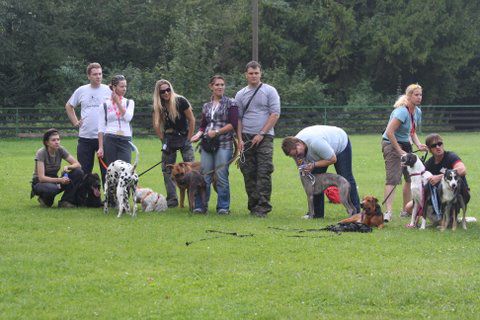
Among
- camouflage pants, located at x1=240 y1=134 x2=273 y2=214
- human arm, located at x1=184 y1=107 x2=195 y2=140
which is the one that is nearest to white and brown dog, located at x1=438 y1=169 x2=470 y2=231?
camouflage pants, located at x1=240 y1=134 x2=273 y2=214

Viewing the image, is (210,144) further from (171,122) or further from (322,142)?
(322,142)

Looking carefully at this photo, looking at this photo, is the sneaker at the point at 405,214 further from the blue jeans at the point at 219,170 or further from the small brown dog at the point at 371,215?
the blue jeans at the point at 219,170

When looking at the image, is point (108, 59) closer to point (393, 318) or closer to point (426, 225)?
point (426, 225)

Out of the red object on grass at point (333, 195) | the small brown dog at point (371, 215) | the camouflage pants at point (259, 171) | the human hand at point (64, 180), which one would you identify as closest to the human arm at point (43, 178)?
the human hand at point (64, 180)

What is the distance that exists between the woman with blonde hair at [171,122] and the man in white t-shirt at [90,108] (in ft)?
3.04

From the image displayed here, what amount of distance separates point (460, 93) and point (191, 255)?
39574 millimetres

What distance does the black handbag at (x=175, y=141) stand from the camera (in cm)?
1232

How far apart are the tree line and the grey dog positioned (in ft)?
85.6

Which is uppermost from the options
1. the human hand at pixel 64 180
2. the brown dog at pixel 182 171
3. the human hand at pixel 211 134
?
the human hand at pixel 211 134

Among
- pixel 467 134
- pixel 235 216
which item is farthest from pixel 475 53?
pixel 235 216

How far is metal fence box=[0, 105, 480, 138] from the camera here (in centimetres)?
3412

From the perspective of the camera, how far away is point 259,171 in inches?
457

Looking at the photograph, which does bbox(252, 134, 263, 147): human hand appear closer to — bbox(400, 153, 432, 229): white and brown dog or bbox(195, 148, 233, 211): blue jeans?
bbox(195, 148, 233, 211): blue jeans

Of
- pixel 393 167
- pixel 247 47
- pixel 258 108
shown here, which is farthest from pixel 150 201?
pixel 247 47
